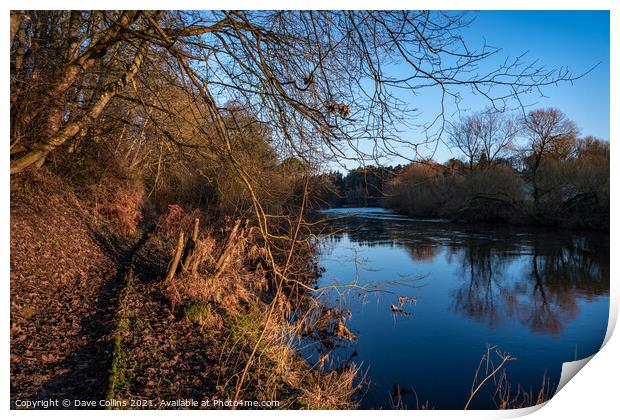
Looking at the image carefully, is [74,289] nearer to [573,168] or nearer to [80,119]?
[80,119]

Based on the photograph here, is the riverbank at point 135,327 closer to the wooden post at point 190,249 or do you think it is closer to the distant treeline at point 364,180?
the wooden post at point 190,249

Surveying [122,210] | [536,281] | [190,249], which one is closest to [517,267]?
[536,281]

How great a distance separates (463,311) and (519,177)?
378 centimetres

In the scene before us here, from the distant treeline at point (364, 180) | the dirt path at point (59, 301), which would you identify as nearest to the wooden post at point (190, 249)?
the dirt path at point (59, 301)

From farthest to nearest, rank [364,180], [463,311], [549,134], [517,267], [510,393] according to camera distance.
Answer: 1. [517,267]
2. [463,311]
3. [549,134]
4. [510,393]
5. [364,180]

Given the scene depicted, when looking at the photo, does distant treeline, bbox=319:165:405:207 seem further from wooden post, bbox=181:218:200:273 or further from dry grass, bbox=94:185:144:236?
dry grass, bbox=94:185:144:236

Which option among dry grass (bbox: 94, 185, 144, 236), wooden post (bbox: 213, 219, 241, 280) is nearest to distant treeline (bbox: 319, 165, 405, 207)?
wooden post (bbox: 213, 219, 241, 280)

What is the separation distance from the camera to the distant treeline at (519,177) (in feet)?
9.75

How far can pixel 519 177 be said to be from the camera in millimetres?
9734

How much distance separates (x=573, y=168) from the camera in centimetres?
757

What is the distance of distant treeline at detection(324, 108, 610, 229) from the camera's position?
2.97m

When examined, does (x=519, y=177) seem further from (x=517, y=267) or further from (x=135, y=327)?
(x=135, y=327)
